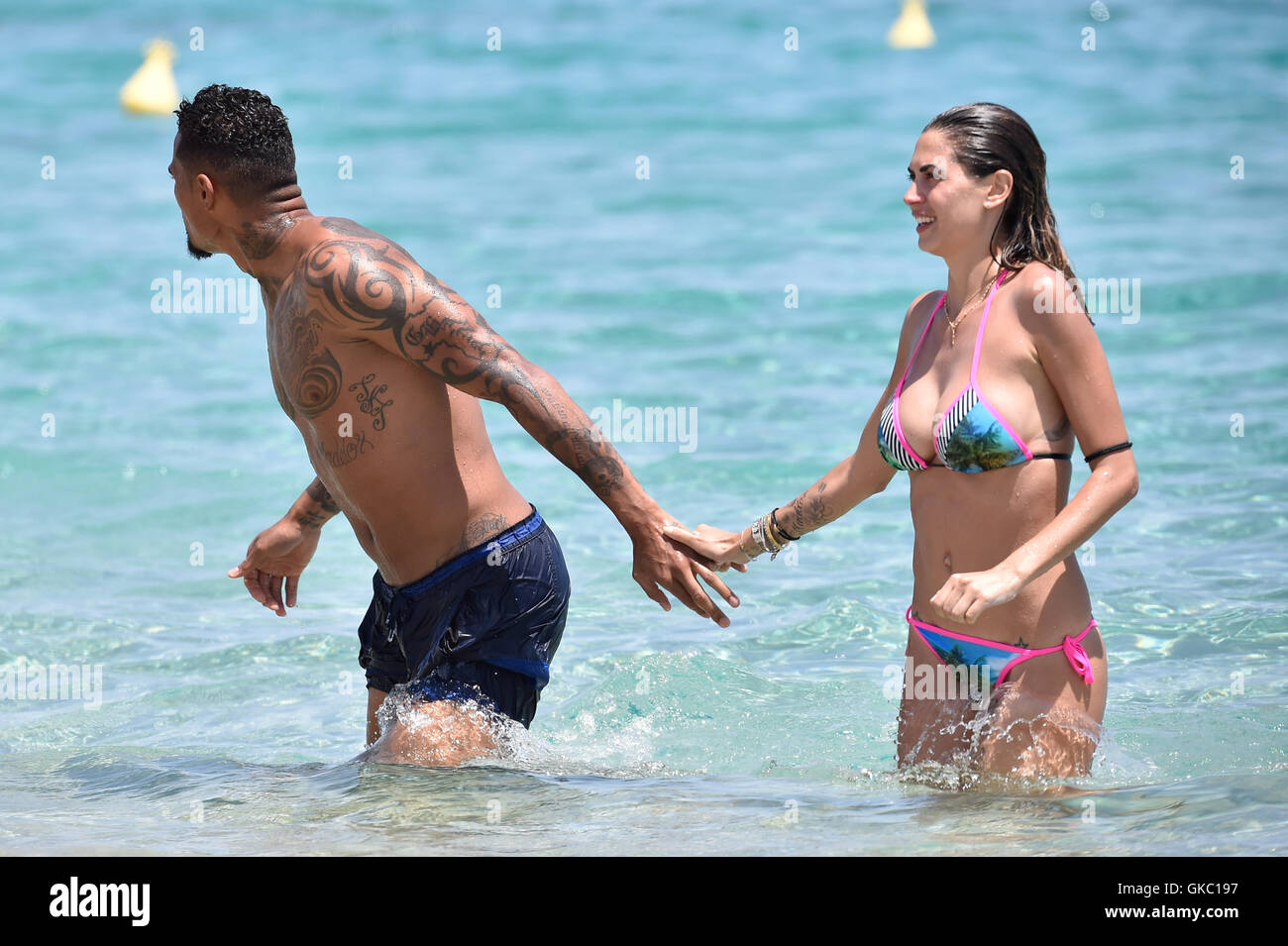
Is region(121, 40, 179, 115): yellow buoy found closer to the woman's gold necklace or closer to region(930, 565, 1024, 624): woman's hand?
the woman's gold necklace

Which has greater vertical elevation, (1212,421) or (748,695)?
(1212,421)

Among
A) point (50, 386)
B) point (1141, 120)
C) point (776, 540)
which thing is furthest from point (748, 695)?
point (1141, 120)

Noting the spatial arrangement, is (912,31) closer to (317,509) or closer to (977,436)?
(317,509)

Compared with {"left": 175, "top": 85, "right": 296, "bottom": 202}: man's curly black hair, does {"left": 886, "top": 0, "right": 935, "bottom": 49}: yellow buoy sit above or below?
above

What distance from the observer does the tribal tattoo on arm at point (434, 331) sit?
366cm

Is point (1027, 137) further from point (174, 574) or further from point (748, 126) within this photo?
point (748, 126)

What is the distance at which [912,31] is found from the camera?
1908cm

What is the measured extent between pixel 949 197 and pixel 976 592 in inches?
39.0

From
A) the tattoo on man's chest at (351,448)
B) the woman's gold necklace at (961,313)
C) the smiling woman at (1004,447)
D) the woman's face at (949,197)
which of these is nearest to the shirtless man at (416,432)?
the tattoo on man's chest at (351,448)

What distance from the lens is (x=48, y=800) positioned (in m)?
3.94

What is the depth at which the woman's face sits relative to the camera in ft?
11.6

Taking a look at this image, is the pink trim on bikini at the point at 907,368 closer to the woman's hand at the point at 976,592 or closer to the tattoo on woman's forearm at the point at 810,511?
the tattoo on woman's forearm at the point at 810,511

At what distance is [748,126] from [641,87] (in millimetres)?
1969

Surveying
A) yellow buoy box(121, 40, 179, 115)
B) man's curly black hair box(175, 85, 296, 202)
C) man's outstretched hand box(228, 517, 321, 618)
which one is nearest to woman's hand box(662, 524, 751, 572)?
man's outstretched hand box(228, 517, 321, 618)
